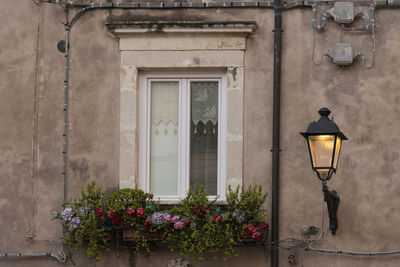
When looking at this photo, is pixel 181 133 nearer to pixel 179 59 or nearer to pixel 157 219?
pixel 179 59

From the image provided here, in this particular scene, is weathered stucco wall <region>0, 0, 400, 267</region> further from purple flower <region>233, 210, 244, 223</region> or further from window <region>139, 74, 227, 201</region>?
purple flower <region>233, 210, 244, 223</region>

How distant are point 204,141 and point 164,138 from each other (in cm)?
46

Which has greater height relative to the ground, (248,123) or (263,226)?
(248,123)

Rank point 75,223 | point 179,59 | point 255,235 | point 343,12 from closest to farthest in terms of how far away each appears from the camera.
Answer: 1. point 255,235
2. point 75,223
3. point 343,12
4. point 179,59

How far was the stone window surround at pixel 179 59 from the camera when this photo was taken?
8.10 m

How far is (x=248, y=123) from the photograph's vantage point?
8.12 meters

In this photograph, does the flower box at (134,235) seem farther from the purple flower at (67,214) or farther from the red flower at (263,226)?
the red flower at (263,226)

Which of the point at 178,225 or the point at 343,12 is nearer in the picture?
Answer: the point at 178,225

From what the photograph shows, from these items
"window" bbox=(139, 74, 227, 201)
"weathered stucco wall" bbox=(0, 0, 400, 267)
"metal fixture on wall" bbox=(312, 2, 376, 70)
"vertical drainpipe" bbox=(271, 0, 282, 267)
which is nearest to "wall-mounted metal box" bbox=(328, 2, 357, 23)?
"metal fixture on wall" bbox=(312, 2, 376, 70)

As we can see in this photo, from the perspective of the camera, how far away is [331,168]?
22.9ft

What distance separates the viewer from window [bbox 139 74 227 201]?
327 inches

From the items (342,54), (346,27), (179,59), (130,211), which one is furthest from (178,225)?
(346,27)

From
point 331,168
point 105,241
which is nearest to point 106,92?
point 105,241


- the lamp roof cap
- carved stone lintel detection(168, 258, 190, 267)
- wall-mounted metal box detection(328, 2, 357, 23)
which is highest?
wall-mounted metal box detection(328, 2, 357, 23)
